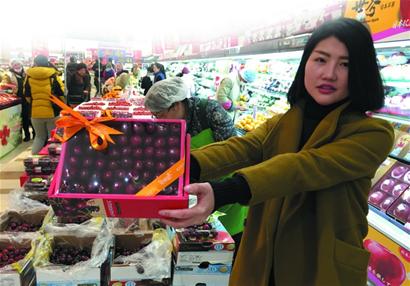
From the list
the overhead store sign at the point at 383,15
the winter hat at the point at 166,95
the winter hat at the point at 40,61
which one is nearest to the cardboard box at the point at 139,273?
the winter hat at the point at 166,95

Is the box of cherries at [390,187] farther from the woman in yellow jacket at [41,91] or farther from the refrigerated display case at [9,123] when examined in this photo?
the refrigerated display case at [9,123]

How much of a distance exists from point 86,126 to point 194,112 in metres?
1.39

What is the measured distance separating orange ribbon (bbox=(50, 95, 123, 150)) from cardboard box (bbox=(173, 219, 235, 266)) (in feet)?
4.25

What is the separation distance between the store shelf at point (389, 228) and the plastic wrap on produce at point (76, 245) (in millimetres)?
1734

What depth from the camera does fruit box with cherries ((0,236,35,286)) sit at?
6.91 feet

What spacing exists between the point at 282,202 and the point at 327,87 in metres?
0.40

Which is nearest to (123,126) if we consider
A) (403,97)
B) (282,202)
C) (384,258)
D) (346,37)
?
(282,202)

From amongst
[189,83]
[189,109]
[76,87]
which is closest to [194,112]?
[189,109]

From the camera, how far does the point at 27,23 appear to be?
6.98 metres

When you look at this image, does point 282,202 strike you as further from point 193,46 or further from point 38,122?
point 193,46

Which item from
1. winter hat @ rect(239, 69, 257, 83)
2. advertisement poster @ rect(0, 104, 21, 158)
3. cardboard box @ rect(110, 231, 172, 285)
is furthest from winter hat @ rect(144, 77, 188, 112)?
advertisement poster @ rect(0, 104, 21, 158)

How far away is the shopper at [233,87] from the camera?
19.6 ft

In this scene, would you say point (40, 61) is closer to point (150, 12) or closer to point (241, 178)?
point (150, 12)

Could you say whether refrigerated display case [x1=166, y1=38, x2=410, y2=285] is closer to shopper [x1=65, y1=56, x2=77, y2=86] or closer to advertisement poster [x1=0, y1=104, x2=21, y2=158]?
advertisement poster [x1=0, y1=104, x2=21, y2=158]
